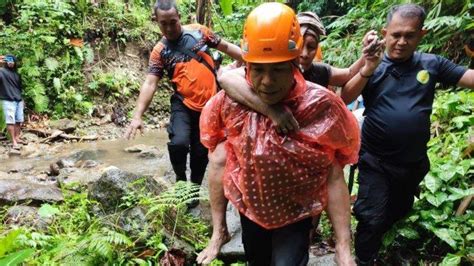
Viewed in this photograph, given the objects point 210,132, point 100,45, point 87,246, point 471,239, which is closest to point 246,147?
point 210,132

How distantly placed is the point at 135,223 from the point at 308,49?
2.00 m

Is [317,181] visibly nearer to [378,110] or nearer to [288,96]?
[288,96]

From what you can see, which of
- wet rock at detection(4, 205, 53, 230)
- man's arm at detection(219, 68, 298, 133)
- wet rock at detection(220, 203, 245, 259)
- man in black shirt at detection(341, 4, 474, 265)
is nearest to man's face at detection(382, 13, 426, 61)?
man in black shirt at detection(341, 4, 474, 265)

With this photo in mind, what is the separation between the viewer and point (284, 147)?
73.4 inches

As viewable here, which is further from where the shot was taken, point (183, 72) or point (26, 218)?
point (26, 218)

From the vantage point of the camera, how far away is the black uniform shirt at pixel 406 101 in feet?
9.00

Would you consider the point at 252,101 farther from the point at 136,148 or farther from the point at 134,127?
the point at 136,148

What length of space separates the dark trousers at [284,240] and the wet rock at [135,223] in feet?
4.68

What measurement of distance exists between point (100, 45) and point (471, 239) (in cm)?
1215

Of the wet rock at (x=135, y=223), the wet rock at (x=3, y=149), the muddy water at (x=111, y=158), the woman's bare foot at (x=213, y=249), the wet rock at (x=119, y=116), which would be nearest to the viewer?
the woman's bare foot at (x=213, y=249)

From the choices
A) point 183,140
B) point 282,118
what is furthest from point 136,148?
point 282,118

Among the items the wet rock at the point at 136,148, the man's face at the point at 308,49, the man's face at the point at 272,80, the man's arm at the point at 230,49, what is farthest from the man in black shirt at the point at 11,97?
the man's face at the point at 272,80

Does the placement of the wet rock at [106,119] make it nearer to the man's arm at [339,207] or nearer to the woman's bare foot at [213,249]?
the woman's bare foot at [213,249]

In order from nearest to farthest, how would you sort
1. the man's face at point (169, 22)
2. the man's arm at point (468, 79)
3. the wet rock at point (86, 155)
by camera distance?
1. the man's arm at point (468, 79)
2. the man's face at point (169, 22)
3. the wet rock at point (86, 155)
